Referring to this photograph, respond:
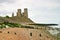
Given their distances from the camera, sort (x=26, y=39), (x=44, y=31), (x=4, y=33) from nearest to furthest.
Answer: (x=4, y=33), (x=26, y=39), (x=44, y=31)

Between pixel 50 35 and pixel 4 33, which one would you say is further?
pixel 50 35

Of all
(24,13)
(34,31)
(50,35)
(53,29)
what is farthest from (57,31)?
(24,13)

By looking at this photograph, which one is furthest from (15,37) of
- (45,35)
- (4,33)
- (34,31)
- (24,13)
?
(24,13)

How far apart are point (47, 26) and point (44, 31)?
2.99 m

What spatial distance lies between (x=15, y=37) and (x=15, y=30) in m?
1.37

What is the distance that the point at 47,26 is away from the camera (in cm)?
2902

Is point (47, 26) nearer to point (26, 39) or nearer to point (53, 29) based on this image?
point (53, 29)

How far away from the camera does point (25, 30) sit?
23.3m

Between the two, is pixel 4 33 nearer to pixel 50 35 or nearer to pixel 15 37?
pixel 15 37

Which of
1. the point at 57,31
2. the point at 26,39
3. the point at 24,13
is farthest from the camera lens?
the point at 24,13

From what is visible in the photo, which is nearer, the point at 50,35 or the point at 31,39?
the point at 31,39

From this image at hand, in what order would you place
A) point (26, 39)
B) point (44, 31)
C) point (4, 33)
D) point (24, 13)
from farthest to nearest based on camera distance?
point (24, 13), point (44, 31), point (26, 39), point (4, 33)

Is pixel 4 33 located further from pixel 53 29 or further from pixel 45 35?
pixel 53 29

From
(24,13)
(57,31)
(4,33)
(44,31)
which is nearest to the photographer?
(4,33)
